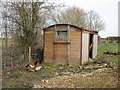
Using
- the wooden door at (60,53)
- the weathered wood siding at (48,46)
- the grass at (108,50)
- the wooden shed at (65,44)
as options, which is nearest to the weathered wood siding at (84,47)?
the wooden shed at (65,44)

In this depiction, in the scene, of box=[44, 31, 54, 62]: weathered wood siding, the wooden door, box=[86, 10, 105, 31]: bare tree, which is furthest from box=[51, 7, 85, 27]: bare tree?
the wooden door

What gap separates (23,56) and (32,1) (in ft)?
15.3

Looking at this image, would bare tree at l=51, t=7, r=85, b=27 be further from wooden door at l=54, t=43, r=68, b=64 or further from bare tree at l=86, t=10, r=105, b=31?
wooden door at l=54, t=43, r=68, b=64

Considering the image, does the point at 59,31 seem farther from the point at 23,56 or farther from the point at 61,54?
the point at 23,56

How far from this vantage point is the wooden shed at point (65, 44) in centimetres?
1118

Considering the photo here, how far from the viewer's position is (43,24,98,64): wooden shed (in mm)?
11180

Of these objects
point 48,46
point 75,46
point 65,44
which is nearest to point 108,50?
point 75,46

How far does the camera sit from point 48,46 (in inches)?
470

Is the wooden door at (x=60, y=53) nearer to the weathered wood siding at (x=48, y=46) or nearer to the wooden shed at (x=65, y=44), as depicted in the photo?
the wooden shed at (x=65, y=44)

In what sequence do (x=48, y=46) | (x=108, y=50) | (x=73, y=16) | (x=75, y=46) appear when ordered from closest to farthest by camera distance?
(x=75, y=46) < (x=48, y=46) < (x=108, y=50) < (x=73, y=16)

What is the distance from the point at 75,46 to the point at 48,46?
6.81 feet

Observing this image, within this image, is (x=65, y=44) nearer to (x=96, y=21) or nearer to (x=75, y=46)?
(x=75, y=46)

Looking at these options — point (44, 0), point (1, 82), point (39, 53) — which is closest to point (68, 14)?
point (44, 0)

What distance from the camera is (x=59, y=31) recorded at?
11.7 metres
